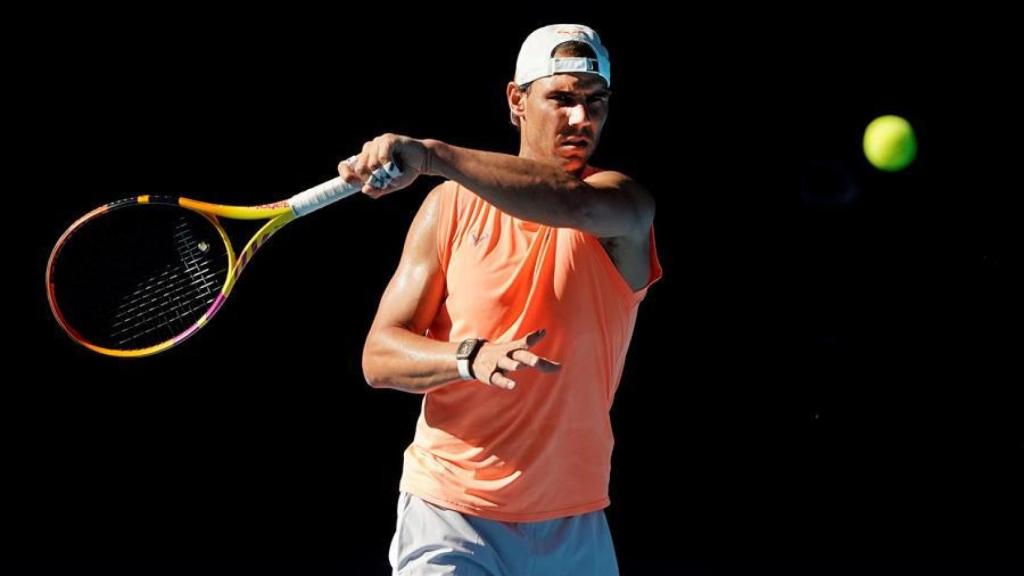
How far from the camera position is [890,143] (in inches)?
231

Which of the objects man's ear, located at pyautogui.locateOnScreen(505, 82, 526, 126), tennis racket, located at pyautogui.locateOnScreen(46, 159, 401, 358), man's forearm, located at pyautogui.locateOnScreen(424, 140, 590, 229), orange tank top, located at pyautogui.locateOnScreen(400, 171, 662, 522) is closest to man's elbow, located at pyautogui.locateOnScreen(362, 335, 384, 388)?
orange tank top, located at pyautogui.locateOnScreen(400, 171, 662, 522)

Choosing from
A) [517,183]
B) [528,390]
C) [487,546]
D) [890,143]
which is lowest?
[487,546]

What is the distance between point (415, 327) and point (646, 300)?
2595mm

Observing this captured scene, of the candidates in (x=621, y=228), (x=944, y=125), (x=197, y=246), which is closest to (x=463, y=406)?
(x=621, y=228)

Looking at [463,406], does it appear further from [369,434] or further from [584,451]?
[369,434]

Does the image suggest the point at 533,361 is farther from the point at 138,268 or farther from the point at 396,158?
the point at 138,268

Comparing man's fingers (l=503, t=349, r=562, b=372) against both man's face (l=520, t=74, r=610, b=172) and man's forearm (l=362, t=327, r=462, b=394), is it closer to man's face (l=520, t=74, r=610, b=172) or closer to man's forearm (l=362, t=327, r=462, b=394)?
man's forearm (l=362, t=327, r=462, b=394)

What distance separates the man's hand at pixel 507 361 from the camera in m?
2.98

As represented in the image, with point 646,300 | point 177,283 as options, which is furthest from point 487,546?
point 646,300

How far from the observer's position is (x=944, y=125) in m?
5.95

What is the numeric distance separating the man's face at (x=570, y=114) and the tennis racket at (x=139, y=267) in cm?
71

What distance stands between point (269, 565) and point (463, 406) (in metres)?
2.72

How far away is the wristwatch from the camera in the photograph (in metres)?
3.16

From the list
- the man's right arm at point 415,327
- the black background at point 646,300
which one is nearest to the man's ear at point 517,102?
the man's right arm at point 415,327
